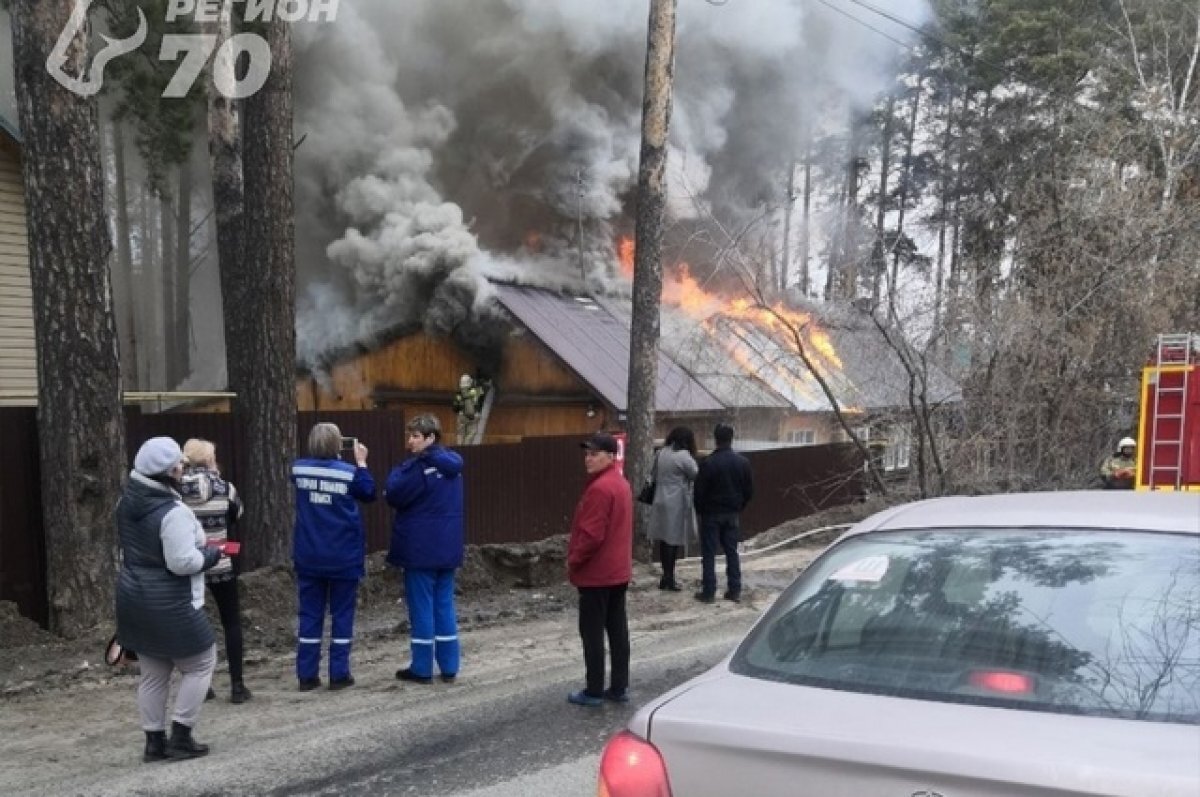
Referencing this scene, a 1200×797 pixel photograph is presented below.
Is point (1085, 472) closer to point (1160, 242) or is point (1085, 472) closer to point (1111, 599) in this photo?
point (1160, 242)

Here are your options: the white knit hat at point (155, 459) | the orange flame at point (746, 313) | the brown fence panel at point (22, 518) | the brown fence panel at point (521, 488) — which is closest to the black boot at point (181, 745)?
the white knit hat at point (155, 459)

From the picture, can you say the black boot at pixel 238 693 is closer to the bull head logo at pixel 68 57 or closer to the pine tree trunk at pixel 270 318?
the pine tree trunk at pixel 270 318

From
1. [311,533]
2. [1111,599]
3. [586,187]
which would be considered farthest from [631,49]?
[1111,599]

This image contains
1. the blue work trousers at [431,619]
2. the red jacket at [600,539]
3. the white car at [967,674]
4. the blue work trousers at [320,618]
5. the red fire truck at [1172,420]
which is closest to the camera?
the white car at [967,674]

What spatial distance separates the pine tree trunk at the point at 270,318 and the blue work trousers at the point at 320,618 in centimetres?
312

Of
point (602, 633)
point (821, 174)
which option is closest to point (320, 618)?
point (602, 633)

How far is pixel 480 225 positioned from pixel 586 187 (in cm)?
258

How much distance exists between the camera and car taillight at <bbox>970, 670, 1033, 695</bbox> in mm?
2428

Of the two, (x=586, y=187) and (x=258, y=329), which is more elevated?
(x=586, y=187)

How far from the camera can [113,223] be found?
31.3m

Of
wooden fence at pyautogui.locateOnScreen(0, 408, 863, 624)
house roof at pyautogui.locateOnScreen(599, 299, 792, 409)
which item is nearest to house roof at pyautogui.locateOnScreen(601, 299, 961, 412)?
house roof at pyautogui.locateOnScreen(599, 299, 792, 409)

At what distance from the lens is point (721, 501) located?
9.75 meters

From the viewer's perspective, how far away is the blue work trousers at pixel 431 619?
21.3 ft

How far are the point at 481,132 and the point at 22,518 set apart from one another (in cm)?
1739
